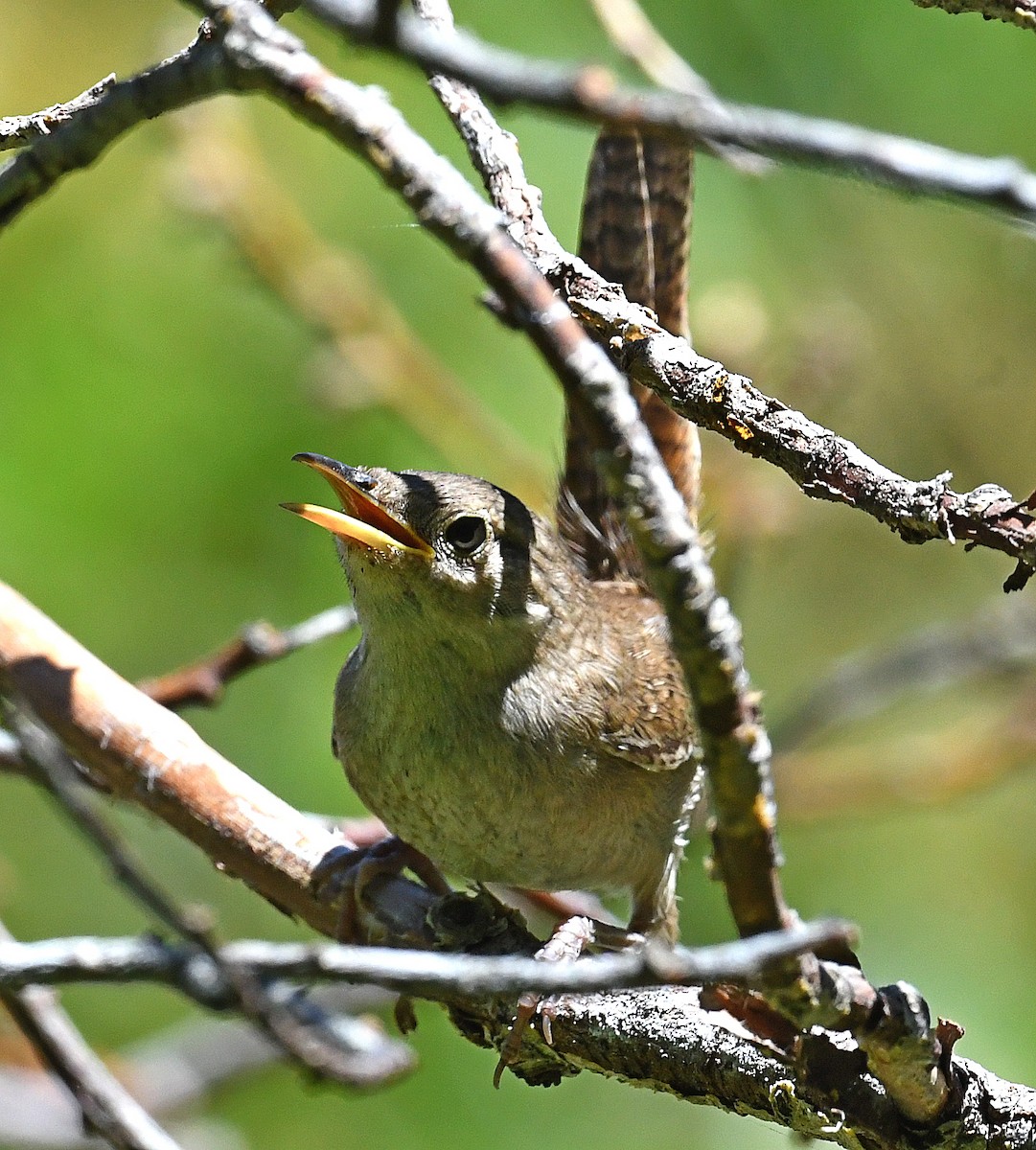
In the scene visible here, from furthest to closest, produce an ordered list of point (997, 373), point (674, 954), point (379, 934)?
point (997, 373) < point (379, 934) < point (674, 954)

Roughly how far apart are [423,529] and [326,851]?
660mm

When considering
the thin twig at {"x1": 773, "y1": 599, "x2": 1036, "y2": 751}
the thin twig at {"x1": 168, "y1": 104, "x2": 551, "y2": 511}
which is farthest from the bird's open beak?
the thin twig at {"x1": 773, "y1": 599, "x2": 1036, "y2": 751}

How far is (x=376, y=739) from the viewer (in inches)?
114

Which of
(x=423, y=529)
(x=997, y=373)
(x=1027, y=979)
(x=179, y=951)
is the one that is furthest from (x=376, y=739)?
(x=997, y=373)

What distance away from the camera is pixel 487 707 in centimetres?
285

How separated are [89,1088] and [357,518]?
3.87 feet

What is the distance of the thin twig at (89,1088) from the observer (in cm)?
262

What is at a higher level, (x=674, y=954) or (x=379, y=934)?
(x=379, y=934)

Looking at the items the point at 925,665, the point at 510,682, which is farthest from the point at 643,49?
the point at 925,665

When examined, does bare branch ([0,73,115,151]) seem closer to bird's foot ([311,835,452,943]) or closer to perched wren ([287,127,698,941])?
perched wren ([287,127,698,941])

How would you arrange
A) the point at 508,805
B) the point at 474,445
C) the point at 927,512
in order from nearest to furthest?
1. the point at 927,512
2. the point at 508,805
3. the point at 474,445

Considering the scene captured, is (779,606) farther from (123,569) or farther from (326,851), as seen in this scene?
(326,851)

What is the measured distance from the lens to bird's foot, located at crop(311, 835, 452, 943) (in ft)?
8.83

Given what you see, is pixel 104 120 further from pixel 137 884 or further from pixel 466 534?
pixel 466 534
